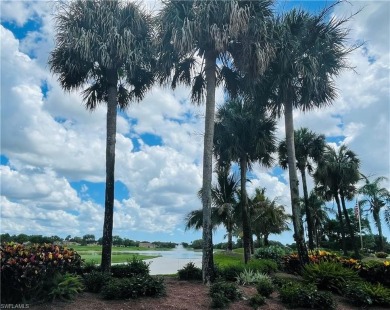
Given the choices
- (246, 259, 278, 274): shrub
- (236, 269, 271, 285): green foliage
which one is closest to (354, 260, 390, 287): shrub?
(246, 259, 278, 274): shrub

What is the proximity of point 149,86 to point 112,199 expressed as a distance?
5.27 meters

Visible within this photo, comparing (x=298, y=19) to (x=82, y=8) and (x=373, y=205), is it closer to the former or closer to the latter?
(x=82, y=8)

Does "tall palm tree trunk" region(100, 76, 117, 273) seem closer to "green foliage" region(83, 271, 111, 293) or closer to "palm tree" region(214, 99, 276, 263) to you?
"green foliage" region(83, 271, 111, 293)

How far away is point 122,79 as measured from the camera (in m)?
15.5

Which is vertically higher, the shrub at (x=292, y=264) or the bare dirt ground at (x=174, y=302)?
the shrub at (x=292, y=264)

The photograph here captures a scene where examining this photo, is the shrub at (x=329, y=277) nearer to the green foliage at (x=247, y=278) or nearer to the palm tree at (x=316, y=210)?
the green foliage at (x=247, y=278)

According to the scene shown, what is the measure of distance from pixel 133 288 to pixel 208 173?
4897 mm

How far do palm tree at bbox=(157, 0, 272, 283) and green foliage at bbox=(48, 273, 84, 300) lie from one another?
177 inches

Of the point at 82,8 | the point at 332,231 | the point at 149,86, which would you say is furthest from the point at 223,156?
Answer: the point at 332,231

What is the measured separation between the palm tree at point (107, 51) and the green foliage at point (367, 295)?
7.89 meters

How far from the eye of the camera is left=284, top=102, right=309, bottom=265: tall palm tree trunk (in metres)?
15.8

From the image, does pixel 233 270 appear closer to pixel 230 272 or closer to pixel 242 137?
pixel 230 272

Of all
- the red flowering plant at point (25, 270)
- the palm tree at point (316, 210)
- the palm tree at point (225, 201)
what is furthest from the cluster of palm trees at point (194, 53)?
the palm tree at point (316, 210)

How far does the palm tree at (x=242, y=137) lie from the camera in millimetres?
21781
